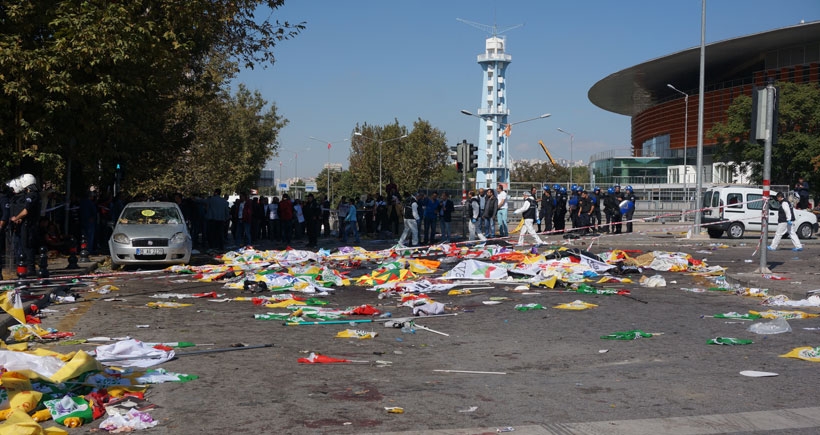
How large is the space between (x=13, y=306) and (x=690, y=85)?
86450 mm

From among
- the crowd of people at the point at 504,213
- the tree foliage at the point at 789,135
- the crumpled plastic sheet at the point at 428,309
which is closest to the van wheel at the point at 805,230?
the crowd of people at the point at 504,213

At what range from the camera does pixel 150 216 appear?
19625mm

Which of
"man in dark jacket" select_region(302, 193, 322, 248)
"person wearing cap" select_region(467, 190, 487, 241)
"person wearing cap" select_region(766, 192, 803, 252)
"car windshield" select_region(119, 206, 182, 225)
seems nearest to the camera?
"car windshield" select_region(119, 206, 182, 225)

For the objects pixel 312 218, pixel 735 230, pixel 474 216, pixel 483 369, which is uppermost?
pixel 474 216

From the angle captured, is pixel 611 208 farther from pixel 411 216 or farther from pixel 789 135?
pixel 789 135

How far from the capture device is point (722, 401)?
621 cm

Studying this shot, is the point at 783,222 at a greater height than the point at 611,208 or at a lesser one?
lesser

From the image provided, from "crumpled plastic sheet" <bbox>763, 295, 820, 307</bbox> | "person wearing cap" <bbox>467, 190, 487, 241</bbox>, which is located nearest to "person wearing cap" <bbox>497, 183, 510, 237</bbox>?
"person wearing cap" <bbox>467, 190, 487, 241</bbox>

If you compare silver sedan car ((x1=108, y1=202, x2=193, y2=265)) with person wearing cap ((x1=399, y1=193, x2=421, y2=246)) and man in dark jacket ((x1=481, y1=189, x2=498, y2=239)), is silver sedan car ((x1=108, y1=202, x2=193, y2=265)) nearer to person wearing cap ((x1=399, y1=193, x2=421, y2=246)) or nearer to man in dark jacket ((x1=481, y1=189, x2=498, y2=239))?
person wearing cap ((x1=399, y1=193, x2=421, y2=246))

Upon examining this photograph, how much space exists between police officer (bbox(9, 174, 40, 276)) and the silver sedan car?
11.7 feet

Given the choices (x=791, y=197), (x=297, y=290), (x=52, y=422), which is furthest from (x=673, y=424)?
(x=791, y=197)

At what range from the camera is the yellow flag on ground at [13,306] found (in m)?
8.97

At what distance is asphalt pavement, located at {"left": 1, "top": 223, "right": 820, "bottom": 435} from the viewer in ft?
18.7

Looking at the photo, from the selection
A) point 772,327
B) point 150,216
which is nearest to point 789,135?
point 150,216
